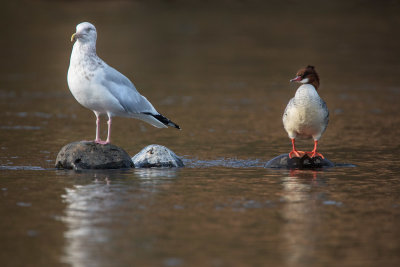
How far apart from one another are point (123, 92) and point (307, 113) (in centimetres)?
294

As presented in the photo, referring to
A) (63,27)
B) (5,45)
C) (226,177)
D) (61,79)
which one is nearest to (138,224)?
(226,177)

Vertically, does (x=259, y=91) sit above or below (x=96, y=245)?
above

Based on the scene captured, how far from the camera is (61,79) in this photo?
28984 millimetres

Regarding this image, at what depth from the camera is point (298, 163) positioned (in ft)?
44.3

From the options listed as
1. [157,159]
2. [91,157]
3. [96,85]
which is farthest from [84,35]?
[157,159]

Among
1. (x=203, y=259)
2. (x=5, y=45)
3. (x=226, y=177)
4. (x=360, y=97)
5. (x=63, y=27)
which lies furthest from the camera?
(x=63, y=27)

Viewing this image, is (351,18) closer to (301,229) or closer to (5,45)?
(5,45)

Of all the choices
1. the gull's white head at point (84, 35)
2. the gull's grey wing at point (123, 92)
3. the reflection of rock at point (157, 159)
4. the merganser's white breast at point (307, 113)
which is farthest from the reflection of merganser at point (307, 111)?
the gull's white head at point (84, 35)

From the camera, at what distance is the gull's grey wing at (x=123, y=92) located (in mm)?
12953

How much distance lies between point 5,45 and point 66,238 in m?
34.3

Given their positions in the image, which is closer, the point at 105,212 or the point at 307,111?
the point at 105,212

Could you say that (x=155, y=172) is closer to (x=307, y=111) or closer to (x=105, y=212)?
(x=307, y=111)

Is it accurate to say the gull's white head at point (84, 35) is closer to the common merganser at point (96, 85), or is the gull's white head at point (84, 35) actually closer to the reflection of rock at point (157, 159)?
the common merganser at point (96, 85)

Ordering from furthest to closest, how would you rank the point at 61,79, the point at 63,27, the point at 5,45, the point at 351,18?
the point at 351,18 → the point at 63,27 → the point at 5,45 → the point at 61,79
